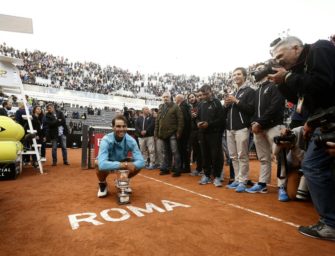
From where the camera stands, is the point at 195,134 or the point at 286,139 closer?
the point at 286,139

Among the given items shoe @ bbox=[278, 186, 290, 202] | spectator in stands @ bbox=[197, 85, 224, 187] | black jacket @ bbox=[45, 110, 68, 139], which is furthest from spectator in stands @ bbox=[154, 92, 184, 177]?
black jacket @ bbox=[45, 110, 68, 139]

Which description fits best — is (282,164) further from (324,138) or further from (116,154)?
(116,154)

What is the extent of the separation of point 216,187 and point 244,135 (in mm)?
1184

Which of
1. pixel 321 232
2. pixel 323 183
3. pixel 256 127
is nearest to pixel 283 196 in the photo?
pixel 256 127

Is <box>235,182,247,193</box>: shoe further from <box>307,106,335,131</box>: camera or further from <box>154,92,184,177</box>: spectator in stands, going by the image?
<box>307,106,335,131</box>: camera

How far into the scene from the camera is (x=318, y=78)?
7.97ft

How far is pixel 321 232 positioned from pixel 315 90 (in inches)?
55.5

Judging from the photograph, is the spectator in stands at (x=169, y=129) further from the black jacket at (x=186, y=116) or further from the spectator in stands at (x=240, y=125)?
the spectator in stands at (x=240, y=125)

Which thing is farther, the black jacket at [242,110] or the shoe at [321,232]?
the black jacket at [242,110]

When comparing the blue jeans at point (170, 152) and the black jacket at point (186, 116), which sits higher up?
→ the black jacket at point (186, 116)

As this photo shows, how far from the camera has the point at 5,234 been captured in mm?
2871

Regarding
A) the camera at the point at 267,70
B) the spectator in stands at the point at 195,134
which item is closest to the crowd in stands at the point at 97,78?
the spectator in stands at the point at 195,134

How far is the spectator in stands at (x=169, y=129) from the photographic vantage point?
661 cm

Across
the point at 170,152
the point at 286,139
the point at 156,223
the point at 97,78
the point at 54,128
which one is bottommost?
the point at 156,223
